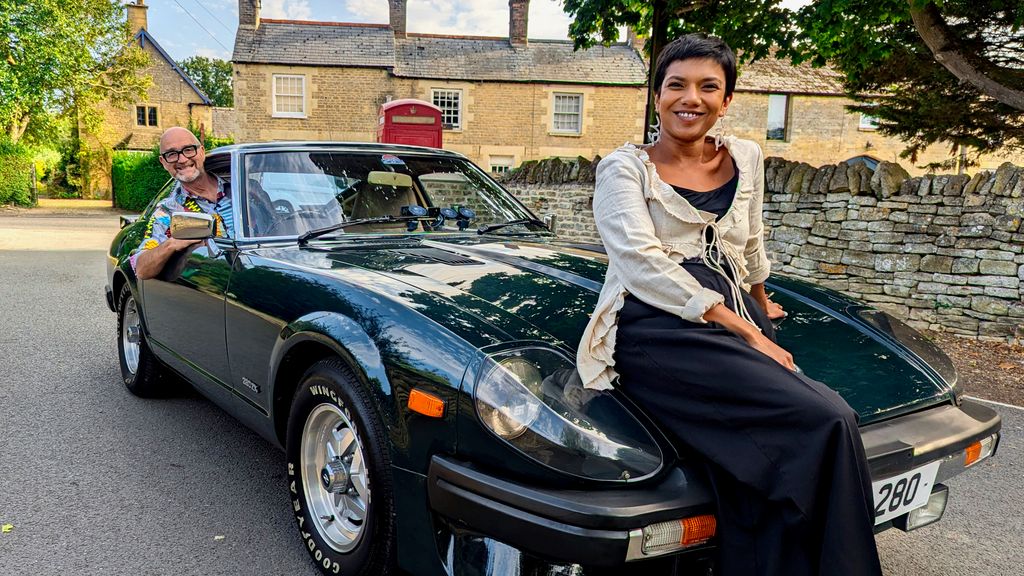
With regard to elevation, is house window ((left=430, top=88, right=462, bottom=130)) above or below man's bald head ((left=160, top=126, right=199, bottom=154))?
above

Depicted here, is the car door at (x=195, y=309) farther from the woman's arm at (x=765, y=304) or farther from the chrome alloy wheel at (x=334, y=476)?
the woman's arm at (x=765, y=304)

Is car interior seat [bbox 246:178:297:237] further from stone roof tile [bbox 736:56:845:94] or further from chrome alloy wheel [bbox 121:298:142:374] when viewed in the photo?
stone roof tile [bbox 736:56:845:94]

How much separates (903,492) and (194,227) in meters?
3.04

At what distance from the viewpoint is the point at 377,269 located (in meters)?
2.82

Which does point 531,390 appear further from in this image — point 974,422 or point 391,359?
point 974,422

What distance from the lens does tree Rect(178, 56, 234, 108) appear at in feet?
255

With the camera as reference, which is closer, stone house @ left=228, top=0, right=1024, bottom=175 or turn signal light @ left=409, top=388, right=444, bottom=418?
turn signal light @ left=409, top=388, right=444, bottom=418

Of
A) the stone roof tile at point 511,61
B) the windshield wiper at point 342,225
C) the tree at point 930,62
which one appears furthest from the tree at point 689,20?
the stone roof tile at point 511,61

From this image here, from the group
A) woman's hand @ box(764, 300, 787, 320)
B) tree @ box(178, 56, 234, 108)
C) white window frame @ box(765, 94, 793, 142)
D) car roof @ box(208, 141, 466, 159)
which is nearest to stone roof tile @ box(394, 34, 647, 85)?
white window frame @ box(765, 94, 793, 142)

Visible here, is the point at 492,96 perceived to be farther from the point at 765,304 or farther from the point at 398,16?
the point at 765,304

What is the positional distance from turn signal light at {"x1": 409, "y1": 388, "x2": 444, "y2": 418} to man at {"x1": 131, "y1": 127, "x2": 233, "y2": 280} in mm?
2280

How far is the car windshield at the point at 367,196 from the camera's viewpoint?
11.4 ft

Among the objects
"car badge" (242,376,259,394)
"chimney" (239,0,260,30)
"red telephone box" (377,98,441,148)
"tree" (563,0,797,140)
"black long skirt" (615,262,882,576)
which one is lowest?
"car badge" (242,376,259,394)

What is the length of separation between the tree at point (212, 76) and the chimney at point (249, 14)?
51.9m
